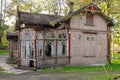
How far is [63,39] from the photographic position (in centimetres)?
2625

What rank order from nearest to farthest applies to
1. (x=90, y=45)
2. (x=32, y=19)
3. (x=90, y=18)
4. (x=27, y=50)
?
1. (x=27, y=50)
2. (x=32, y=19)
3. (x=90, y=45)
4. (x=90, y=18)

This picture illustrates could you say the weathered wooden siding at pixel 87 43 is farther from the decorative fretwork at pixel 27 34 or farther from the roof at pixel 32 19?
the decorative fretwork at pixel 27 34

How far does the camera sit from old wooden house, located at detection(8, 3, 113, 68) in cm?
2531

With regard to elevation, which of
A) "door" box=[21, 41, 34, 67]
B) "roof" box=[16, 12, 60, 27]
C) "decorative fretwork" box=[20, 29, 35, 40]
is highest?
"roof" box=[16, 12, 60, 27]

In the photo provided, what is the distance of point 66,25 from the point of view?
26219 mm

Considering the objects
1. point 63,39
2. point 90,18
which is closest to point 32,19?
point 63,39

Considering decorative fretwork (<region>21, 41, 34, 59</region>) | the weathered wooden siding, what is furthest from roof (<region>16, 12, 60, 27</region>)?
the weathered wooden siding

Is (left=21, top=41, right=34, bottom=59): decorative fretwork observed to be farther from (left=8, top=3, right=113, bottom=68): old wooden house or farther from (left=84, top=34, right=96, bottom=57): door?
(left=84, top=34, right=96, bottom=57): door

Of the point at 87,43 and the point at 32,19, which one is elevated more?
the point at 32,19

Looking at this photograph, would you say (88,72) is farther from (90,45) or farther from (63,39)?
(90,45)

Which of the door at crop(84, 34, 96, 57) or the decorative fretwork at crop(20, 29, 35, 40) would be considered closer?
the decorative fretwork at crop(20, 29, 35, 40)

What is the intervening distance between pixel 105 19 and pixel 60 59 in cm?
733

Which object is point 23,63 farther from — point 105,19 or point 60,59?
point 105,19

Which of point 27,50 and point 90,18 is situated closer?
point 27,50
